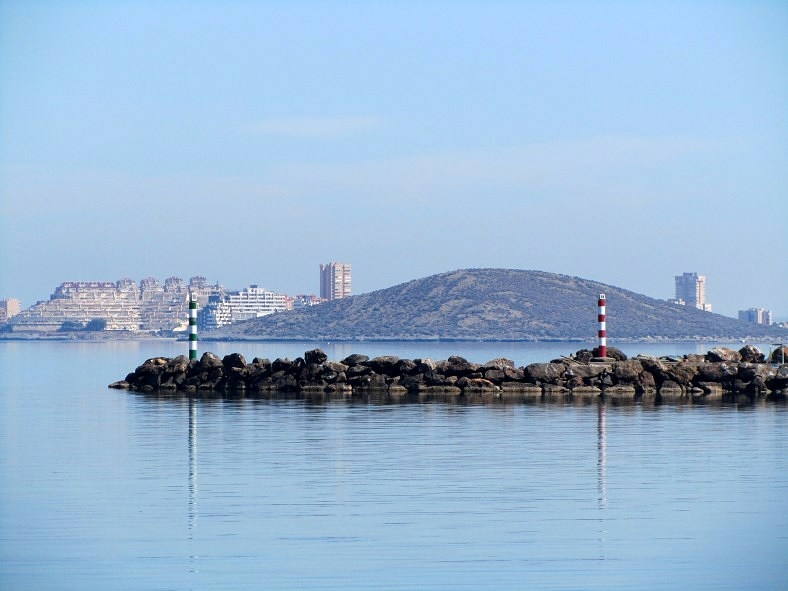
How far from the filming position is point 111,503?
14789 mm

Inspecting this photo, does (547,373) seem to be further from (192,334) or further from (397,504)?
(397,504)

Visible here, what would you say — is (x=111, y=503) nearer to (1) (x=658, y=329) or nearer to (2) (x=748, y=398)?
(2) (x=748, y=398)

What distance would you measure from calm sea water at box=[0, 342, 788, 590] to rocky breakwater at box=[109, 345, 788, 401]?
939 centimetres

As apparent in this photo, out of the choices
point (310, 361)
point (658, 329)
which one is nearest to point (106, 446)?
point (310, 361)

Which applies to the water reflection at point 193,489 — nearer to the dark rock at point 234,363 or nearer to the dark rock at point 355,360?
the dark rock at point 355,360

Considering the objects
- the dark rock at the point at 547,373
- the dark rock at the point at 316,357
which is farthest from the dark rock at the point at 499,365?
the dark rock at the point at 316,357

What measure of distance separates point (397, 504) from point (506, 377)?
21.7 meters

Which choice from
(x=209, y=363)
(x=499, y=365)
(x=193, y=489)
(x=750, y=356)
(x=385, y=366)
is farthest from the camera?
(x=750, y=356)

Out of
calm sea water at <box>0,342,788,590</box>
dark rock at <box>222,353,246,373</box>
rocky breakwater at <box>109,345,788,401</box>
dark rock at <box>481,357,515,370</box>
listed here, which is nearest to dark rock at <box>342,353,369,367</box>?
rocky breakwater at <box>109,345,788,401</box>

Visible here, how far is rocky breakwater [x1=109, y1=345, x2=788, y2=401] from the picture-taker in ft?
115

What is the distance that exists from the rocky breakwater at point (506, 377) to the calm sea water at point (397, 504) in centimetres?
939

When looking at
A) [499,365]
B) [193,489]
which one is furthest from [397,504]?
[499,365]

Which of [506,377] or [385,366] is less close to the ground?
[385,366]

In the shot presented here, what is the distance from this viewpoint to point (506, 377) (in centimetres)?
3625
